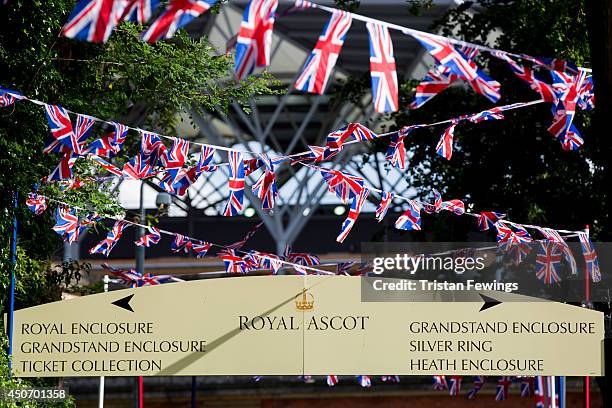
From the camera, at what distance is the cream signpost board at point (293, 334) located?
13172 millimetres

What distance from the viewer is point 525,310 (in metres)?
13.3

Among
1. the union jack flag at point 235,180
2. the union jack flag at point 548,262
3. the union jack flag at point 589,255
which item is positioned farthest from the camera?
the union jack flag at point 548,262

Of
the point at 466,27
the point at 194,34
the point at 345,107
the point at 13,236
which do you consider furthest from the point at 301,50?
the point at 13,236

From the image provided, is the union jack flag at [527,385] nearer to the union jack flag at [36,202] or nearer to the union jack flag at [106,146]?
the union jack flag at [36,202]

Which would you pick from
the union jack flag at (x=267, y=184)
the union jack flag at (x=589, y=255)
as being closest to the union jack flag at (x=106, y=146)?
the union jack flag at (x=267, y=184)

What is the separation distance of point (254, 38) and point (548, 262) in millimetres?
12863

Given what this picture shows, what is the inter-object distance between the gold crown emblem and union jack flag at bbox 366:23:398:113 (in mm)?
5656

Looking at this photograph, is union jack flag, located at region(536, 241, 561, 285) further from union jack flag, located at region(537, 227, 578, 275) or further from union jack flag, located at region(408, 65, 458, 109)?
union jack flag, located at region(408, 65, 458, 109)

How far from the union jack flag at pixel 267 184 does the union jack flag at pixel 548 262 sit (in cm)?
683

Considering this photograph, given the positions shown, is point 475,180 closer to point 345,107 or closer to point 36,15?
point 36,15

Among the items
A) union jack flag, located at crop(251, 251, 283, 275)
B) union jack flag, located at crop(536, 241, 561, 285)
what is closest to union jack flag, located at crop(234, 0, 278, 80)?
union jack flag, located at crop(251, 251, 283, 275)

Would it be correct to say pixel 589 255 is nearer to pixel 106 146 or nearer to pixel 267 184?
pixel 267 184

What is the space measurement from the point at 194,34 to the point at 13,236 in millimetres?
34672

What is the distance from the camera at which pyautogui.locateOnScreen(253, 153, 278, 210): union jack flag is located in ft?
41.9
